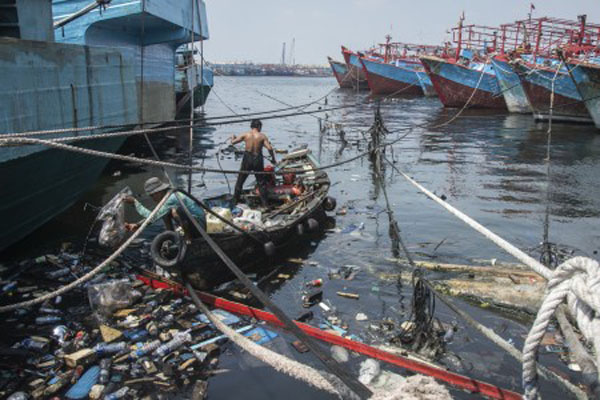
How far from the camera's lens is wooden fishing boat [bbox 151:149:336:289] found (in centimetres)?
628

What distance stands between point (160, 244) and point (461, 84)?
1429 inches

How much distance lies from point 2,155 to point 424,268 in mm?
7004

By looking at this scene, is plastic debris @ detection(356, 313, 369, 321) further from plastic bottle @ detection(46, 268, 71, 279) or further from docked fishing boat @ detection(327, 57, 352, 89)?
docked fishing boat @ detection(327, 57, 352, 89)

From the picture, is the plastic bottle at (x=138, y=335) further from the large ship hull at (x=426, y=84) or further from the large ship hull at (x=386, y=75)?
the large ship hull at (x=426, y=84)

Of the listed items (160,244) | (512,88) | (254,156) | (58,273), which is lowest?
(58,273)

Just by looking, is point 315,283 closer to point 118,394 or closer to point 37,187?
point 118,394

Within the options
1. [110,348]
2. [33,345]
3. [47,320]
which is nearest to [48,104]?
[47,320]

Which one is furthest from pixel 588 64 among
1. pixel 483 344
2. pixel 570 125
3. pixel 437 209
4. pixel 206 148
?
pixel 483 344

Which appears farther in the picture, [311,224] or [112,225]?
[311,224]

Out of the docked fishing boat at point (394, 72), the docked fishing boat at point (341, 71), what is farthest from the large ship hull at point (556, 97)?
the docked fishing boat at point (341, 71)

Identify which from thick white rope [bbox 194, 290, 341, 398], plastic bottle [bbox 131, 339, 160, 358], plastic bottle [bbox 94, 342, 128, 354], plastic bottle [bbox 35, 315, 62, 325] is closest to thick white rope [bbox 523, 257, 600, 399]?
thick white rope [bbox 194, 290, 341, 398]

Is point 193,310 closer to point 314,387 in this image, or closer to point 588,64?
point 314,387

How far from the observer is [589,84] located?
2384cm

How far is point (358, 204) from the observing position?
12141 millimetres
